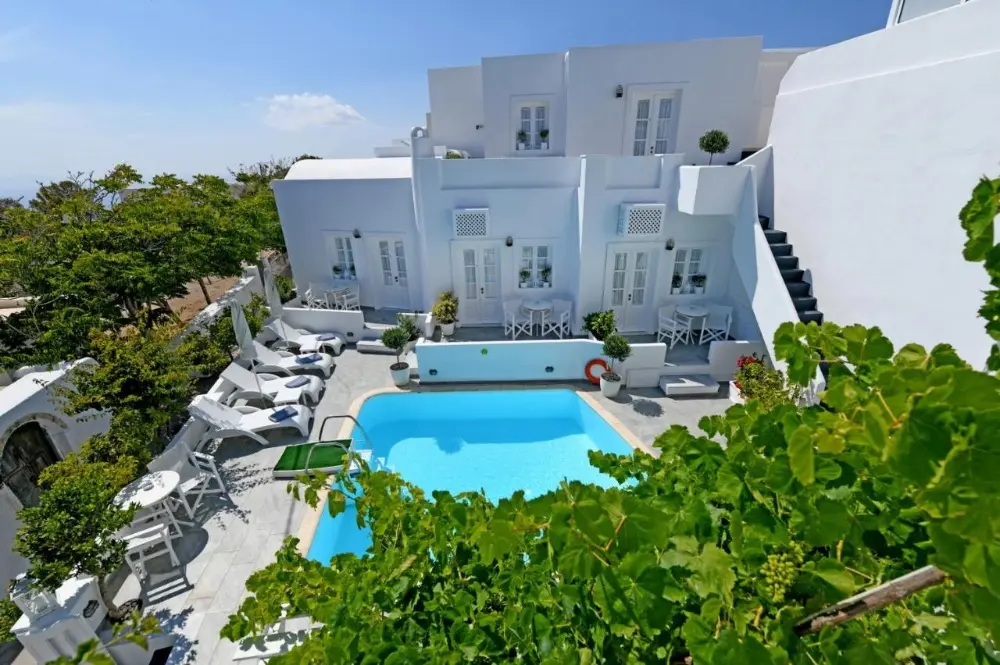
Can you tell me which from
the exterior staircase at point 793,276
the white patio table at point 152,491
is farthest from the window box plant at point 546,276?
the white patio table at point 152,491

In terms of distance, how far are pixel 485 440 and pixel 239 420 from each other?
205 inches

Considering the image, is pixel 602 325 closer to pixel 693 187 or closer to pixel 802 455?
pixel 693 187

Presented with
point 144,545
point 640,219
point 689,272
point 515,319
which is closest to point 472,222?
point 515,319

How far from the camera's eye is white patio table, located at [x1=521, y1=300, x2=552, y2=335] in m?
12.3

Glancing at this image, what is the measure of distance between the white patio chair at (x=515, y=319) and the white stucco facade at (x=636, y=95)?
5631 millimetres

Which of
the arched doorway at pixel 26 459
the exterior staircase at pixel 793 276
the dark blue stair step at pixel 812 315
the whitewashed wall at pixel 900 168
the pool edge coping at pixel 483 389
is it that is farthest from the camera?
the exterior staircase at pixel 793 276

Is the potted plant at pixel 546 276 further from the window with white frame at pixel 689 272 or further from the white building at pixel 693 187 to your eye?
the window with white frame at pixel 689 272

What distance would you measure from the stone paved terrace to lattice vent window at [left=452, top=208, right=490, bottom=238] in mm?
5404

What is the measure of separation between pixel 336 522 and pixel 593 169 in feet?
32.8

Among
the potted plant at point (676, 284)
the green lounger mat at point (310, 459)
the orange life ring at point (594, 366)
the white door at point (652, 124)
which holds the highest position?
the white door at point (652, 124)

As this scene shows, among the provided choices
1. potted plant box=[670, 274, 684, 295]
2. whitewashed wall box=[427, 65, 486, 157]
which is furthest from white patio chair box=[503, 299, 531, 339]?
whitewashed wall box=[427, 65, 486, 157]

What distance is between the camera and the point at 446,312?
12273 millimetres

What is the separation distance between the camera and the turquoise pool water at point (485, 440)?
27.9 feet

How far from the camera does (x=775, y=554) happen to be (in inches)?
60.4
